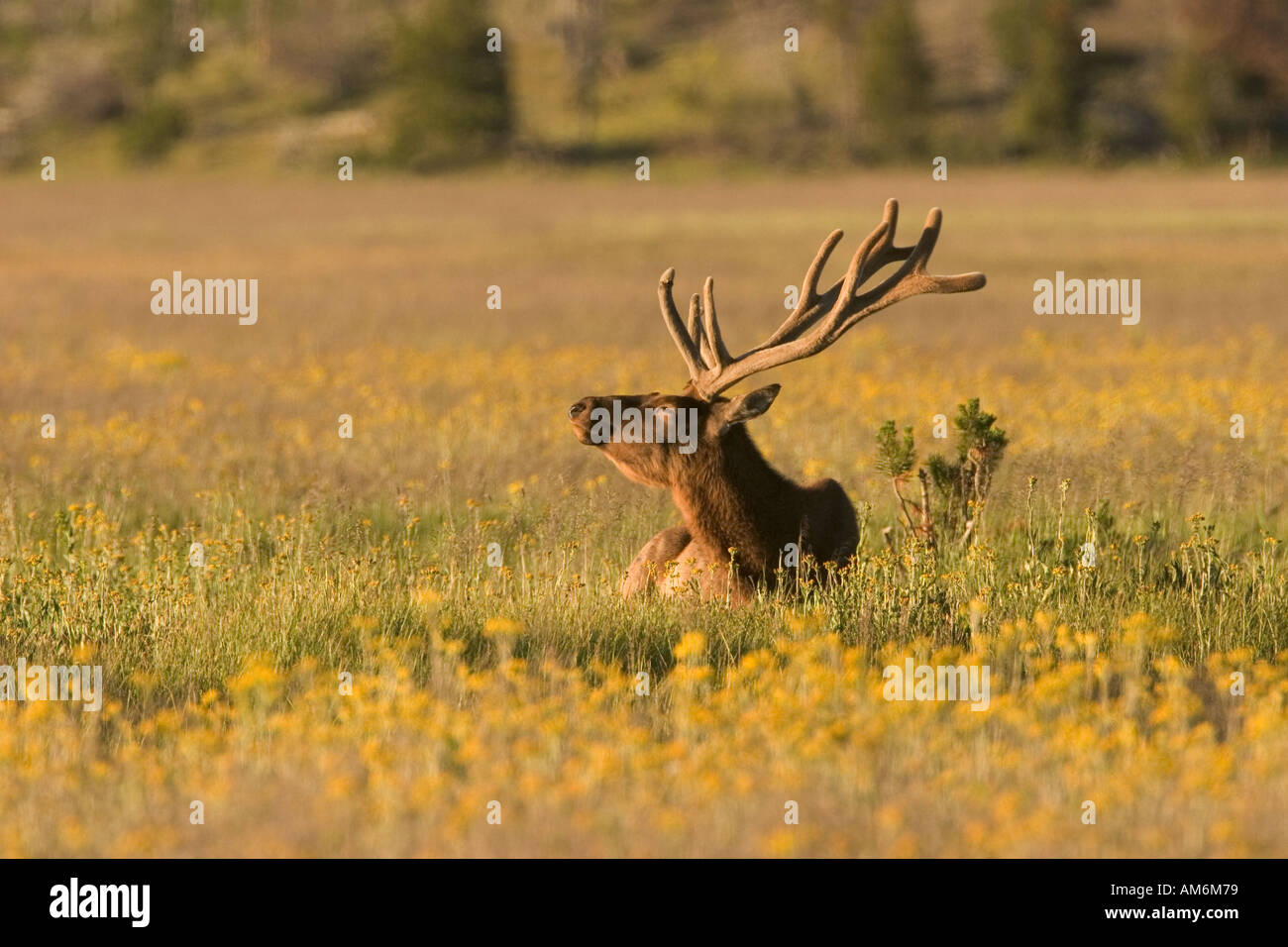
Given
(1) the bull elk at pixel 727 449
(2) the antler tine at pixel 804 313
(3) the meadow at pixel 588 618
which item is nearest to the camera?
(3) the meadow at pixel 588 618

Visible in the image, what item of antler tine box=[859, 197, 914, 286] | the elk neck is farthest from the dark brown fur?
antler tine box=[859, 197, 914, 286]

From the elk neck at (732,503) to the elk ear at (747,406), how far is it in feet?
0.36

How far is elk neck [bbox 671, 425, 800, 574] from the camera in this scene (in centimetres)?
767

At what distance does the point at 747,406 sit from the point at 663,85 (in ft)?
284

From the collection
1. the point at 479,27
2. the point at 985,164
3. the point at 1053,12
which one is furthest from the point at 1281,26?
the point at 479,27

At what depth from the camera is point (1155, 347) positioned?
60.1 ft

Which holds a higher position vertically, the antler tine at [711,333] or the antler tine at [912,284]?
the antler tine at [912,284]

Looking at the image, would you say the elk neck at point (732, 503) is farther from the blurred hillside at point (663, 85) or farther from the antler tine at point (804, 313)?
the blurred hillside at point (663, 85)

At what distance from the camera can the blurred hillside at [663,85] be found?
79.1 meters

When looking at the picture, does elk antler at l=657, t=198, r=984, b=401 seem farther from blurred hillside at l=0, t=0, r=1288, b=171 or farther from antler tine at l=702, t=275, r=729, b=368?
blurred hillside at l=0, t=0, r=1288, b=171

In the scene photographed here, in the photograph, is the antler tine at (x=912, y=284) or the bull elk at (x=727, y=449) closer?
the bull elk at (x=727, y=449)

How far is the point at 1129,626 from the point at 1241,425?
614 centimetres

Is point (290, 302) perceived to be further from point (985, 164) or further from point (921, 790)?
point (985, 164)

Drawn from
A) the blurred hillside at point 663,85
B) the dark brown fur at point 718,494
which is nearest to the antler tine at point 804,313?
the dark brown fur at point 718,494
